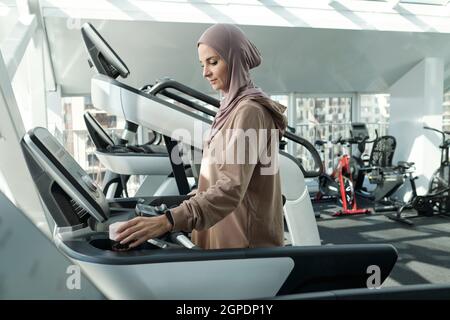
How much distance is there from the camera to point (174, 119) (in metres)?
2.09

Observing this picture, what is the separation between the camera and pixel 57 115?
5012mm

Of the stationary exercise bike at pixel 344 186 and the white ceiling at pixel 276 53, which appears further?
the stationary exercise bike at pixel 344 186

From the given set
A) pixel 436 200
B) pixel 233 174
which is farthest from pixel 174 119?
pixel 436 200

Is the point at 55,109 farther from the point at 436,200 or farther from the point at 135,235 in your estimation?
the point at 436,200

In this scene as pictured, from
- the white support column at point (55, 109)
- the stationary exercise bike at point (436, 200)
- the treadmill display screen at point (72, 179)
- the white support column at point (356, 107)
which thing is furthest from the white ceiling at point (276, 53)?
the treadmill display screen at point (72, 179)

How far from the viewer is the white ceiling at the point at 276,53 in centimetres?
431

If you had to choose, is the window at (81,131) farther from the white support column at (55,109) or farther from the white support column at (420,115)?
the white support column at (420,115)

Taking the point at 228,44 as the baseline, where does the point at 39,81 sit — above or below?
above

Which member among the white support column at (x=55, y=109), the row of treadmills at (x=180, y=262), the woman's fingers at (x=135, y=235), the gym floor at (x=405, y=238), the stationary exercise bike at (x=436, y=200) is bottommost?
the gym floor at (x=405, y=238)

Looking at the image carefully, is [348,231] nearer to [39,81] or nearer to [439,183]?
[439,183]

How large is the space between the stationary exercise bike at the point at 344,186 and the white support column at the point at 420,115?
907 millimetres

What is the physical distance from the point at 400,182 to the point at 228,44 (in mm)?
4887

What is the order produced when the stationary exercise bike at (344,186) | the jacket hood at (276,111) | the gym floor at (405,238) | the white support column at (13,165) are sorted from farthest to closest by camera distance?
1. the stationary exercise bike at (344,186)
2. the gym floor at (405,238)
3. the white support column at (13,165)
4. the jacket hood at (276,111)

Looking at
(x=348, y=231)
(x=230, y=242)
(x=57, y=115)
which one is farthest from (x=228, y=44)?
(x=57, y=115)
